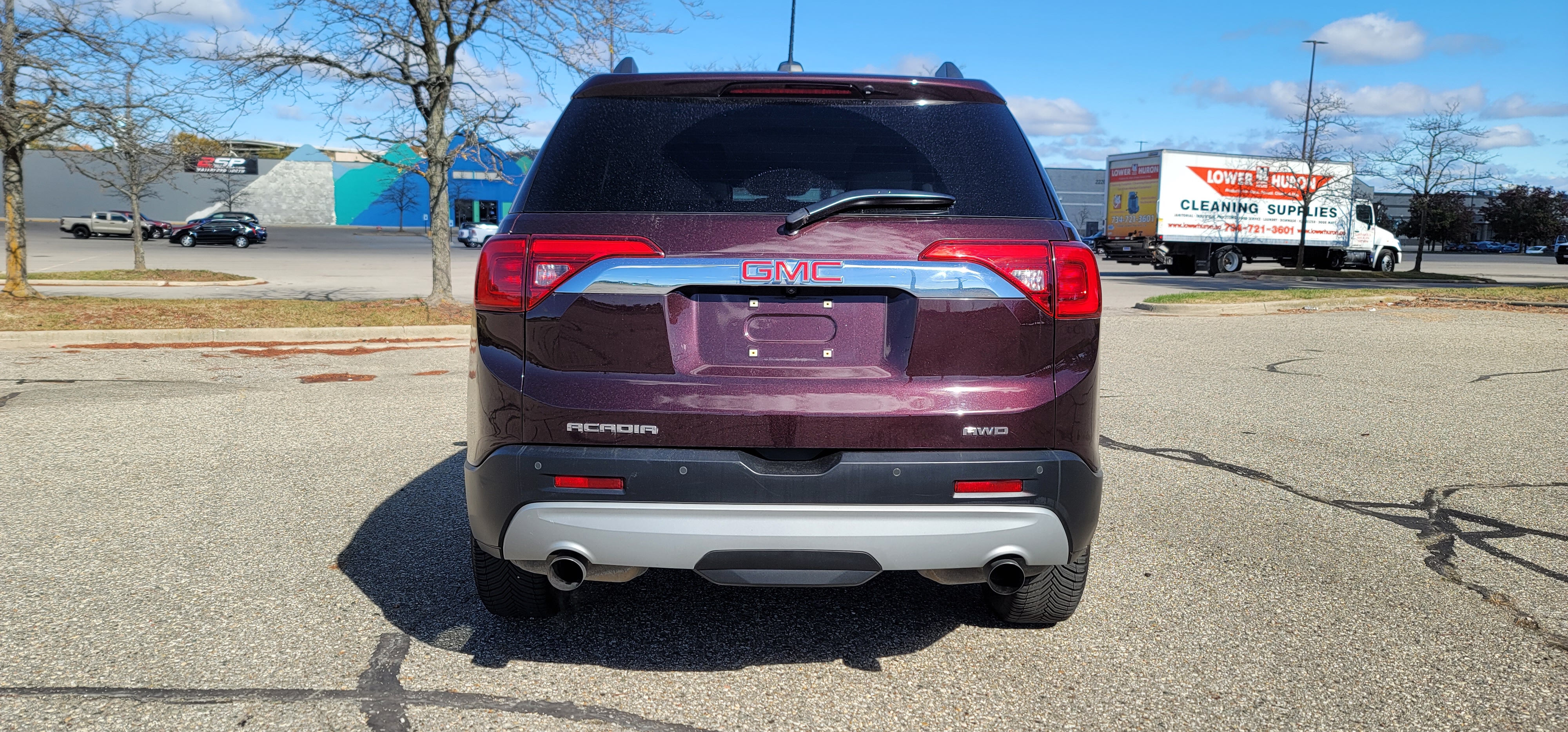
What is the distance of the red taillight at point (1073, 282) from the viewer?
3.04m

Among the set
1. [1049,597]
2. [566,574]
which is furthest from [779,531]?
[1049,597]

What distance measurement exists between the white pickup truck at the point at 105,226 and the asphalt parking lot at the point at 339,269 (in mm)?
431

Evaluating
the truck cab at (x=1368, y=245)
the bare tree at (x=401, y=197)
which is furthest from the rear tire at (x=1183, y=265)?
the bare tree at (x=401, y=197)

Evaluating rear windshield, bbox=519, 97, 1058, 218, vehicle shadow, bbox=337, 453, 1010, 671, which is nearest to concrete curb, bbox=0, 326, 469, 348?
vehicle shadow, bbox=337, 453, 1010, 671

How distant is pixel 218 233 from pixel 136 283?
25.7m

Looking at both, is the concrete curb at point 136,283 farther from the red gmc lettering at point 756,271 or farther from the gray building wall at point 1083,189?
the gray building wall at point 1083,189

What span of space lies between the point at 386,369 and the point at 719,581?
8017 mm

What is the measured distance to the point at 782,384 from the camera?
9.51 ft

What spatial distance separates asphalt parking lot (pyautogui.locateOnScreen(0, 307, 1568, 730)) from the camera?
3.10m

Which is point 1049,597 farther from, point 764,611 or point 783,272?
point 783,272

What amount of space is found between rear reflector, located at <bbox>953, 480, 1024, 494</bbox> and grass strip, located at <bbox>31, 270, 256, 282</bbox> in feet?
80.3

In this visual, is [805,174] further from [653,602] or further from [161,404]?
[161,404]

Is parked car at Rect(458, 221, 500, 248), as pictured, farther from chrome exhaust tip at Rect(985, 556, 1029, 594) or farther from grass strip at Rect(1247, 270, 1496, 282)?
chrome exhaust tip at Rect(985, 556, 1029, 594)

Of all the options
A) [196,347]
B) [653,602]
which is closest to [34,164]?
[196,347]
